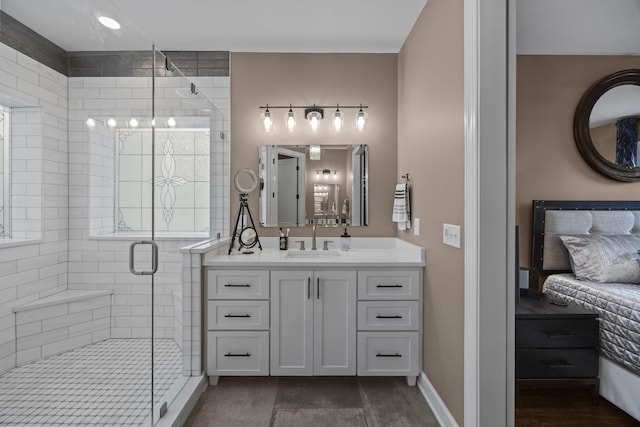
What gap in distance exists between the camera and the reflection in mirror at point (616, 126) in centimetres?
273

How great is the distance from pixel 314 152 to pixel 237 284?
1336 millimetres

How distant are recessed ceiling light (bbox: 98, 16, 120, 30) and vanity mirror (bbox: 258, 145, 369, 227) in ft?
4.88

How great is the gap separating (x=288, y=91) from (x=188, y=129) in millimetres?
1040

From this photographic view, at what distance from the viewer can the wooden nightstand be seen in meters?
2.07

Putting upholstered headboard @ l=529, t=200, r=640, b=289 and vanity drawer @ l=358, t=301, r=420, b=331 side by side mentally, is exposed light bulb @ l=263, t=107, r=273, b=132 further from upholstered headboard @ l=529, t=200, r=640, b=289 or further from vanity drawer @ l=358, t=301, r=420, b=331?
upholstered headboard @ l=529, t=200, r=640, b=289

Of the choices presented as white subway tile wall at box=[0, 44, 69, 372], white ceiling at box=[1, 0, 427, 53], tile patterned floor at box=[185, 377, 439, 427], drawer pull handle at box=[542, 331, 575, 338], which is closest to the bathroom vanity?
tile patterned floor at box=[185, 377, 439, 427]

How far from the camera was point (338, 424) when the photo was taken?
1953mm

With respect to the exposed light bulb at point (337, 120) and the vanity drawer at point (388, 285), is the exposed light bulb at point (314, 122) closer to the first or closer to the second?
the exposed light bulb at point (337, 120)

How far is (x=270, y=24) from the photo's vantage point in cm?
255

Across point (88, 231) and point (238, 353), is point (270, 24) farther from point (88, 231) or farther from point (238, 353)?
point (238, 353)

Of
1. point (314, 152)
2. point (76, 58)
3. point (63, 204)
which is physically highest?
point (76, 58)

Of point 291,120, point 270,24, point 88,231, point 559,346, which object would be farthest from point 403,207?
point 88,231

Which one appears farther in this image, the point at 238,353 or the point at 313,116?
the point at 313,116

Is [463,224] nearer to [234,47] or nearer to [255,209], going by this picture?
[255,209]
